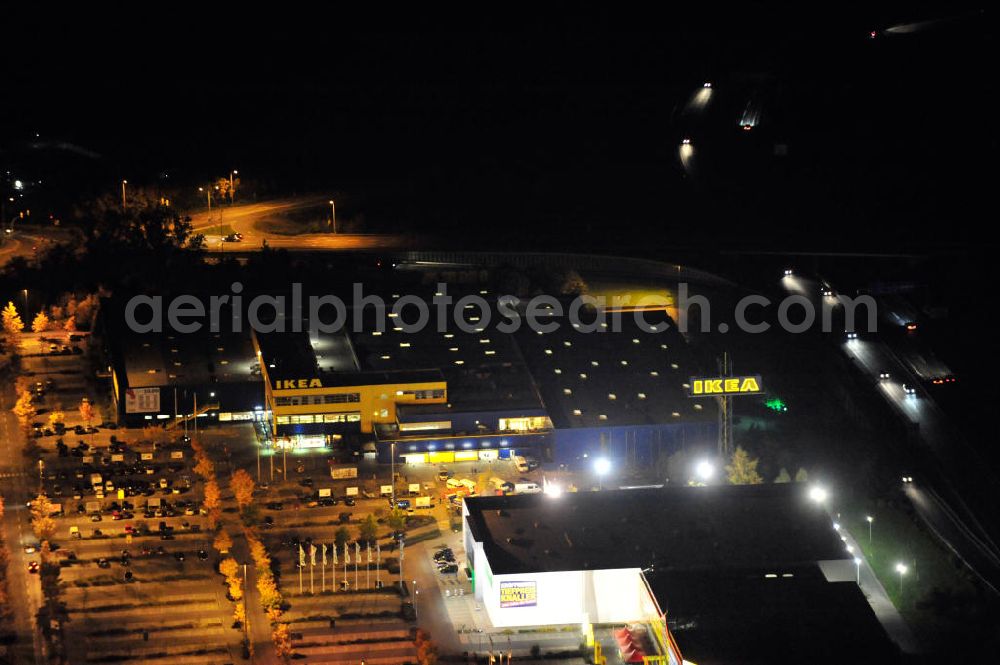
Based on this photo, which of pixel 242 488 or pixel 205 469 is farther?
pixel 205 469

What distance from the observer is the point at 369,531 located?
2705 cm

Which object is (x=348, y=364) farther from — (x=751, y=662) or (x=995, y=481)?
(x=751, y=662)

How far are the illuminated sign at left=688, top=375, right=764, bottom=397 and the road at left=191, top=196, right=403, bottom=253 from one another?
56.2ft

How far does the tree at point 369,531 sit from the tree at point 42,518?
474cm

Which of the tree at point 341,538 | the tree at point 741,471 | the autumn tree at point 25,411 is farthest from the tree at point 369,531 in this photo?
the autumn tree at point 25,411

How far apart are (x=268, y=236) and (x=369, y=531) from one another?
64.6 feet

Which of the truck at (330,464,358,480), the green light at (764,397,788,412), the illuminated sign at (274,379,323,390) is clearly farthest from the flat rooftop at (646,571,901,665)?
the green light at (764,397,788,412)

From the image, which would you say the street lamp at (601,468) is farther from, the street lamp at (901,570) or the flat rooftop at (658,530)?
the street lamp at (901,570)

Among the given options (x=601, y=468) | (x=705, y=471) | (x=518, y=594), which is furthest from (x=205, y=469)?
(x=705, y=471)

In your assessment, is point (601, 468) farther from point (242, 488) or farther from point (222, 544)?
point (222, 544)

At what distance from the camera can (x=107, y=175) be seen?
5316cm

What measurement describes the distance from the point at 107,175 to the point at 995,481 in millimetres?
31202

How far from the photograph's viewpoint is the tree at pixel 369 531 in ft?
88.7

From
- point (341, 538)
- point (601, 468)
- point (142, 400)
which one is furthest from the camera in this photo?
point (142, 400)
